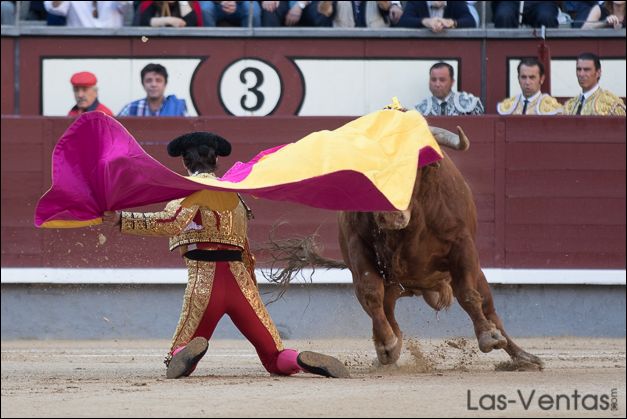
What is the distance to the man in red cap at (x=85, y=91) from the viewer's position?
9.34 m

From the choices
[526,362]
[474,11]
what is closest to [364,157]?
[526,362]

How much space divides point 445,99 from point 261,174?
3.57m

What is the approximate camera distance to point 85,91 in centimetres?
938

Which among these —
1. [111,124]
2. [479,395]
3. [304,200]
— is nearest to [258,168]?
[304,200]

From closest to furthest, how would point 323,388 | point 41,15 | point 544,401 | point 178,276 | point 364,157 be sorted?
point 544,401, point 323,388, point 364,157, point 178,276, point 41,15

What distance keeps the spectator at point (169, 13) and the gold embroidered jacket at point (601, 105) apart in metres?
2.55

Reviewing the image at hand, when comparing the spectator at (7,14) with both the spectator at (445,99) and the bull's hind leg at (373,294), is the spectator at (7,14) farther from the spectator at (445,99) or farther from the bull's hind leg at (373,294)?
the bull's hind leg at (373,294)

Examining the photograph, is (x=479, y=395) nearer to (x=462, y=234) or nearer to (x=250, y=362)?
(x=462, y=234)

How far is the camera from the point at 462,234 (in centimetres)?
634

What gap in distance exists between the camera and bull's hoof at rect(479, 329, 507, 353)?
605cm

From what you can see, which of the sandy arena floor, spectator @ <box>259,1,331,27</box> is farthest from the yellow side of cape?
spectator @ <box>259,1,331,27</box>

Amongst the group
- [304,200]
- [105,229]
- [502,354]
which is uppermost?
[304,200]

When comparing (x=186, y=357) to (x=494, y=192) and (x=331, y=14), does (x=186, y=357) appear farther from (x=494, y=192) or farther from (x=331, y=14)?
(x=331, y=14)

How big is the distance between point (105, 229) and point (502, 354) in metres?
2.68
